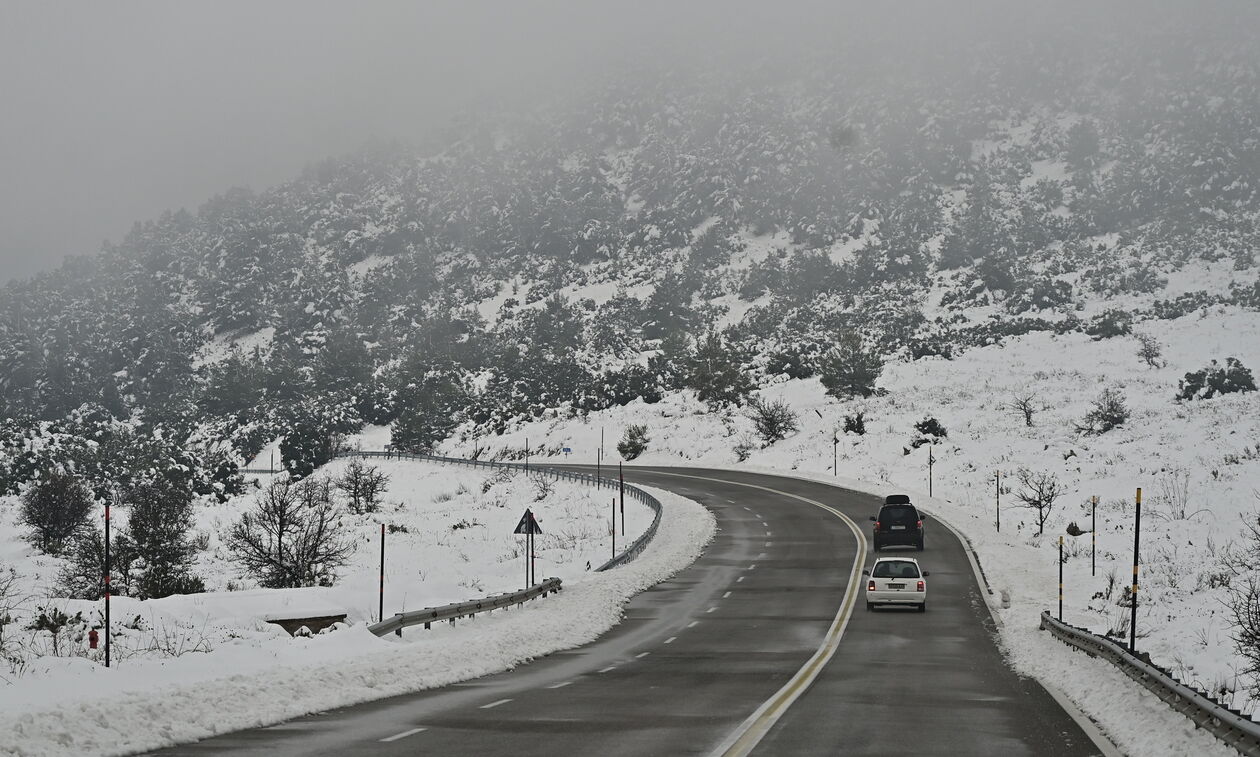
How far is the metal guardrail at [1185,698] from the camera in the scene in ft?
33.8

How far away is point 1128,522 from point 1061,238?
153371mm

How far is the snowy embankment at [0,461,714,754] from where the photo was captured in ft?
38.0

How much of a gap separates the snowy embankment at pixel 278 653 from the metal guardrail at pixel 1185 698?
9319 millimetres

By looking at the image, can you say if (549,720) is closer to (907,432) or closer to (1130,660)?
(1130,660)

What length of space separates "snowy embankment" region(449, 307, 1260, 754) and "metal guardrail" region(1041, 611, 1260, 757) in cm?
20

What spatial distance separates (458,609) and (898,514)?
2083cm

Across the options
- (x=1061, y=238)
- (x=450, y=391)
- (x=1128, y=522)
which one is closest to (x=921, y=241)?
(x=1061, y=238)

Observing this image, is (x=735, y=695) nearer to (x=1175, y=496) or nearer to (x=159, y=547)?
(x=1175, y=496)

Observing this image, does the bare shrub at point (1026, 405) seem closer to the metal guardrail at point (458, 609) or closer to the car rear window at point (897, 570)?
the car rear window at point (897, 570)

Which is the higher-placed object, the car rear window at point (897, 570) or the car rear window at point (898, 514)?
the car rear window at point (898, 514)

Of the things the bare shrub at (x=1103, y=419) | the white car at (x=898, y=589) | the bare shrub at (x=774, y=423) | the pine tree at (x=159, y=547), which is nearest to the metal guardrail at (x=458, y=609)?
the white car at (x=898, y=589)

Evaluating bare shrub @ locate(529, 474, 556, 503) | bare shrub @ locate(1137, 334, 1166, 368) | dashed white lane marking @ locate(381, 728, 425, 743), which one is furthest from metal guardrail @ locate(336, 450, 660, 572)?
bare shrub @ locate(1137, 334, 1166, 368)

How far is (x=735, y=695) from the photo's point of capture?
621 inches

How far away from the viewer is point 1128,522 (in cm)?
4156
